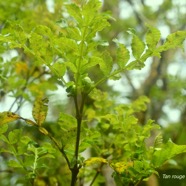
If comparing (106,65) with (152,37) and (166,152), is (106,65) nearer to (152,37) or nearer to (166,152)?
(152,37)

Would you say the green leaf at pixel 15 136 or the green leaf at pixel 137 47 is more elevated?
the green leaf at pixel 137 47

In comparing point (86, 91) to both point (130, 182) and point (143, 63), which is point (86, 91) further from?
point (130, 182)

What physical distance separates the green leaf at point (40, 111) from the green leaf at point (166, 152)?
268 mm

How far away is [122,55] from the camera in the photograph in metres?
0.76

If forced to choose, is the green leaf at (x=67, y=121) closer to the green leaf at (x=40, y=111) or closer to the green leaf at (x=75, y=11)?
the green leaf at (x=40, y=111)

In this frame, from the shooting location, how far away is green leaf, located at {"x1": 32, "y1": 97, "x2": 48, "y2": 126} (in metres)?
0.78

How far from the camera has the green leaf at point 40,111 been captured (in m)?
0.78

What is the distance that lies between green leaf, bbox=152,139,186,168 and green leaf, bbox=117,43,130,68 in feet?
0.67

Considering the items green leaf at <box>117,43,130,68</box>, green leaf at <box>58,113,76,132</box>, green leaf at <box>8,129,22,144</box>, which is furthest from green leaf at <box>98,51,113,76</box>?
green leaf at <box>8,129,22,144</box>

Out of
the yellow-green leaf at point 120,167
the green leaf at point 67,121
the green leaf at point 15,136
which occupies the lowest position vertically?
the yellow-green leaf at point 120,167

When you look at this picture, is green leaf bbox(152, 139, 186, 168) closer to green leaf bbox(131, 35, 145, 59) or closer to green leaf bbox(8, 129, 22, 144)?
green leaf bbox(131, 35, 145, 59)

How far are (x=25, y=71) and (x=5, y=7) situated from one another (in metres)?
0.32

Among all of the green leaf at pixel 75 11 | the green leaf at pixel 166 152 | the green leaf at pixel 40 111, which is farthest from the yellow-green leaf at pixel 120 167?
the green leaf at pixel 75 11

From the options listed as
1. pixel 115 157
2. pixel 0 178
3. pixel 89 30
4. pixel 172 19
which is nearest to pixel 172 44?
pixel 89 30
